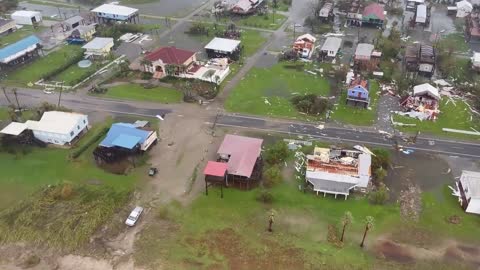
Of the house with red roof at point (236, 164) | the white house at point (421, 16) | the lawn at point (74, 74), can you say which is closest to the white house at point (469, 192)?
the house with red roof at point (236, 164)

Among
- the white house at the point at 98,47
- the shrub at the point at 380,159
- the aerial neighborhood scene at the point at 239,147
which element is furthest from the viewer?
the white house at the point at 98,47

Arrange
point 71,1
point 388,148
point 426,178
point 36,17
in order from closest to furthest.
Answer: point 426,178, point 388,148, point 36,17, point 71,1

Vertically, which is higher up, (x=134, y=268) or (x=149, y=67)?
(x=149, y=67)

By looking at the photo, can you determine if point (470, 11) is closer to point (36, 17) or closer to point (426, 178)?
point (426, 178)

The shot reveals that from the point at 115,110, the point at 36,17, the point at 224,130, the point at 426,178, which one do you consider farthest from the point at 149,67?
the point at 426,178

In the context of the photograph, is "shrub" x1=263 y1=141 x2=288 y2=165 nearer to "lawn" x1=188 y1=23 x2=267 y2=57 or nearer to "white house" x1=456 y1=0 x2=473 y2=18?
→ "lawn" x1=188 y1=23 x2=267 y2=57

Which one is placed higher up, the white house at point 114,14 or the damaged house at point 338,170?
the white house at point 114,14

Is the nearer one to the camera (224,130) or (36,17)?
(224,130)

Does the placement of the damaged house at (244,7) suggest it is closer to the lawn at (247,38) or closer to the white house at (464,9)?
the lawn at (247,38)
